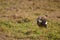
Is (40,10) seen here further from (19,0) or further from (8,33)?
(8,33)

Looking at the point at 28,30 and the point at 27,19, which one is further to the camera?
the point at 27,19

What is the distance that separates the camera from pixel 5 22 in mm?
12625

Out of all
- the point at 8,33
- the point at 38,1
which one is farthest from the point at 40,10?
the point at 8,33

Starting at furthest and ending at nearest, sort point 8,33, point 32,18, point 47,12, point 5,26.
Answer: point 47,12 → point 32,18 → point 5,26 → point 8,33

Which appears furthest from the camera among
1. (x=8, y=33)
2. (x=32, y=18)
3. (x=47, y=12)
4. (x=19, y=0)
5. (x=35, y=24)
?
(x=19, y=0)

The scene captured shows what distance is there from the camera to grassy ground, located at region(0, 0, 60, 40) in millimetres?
10919

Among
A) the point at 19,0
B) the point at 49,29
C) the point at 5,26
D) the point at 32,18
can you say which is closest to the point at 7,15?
the point at 32,18

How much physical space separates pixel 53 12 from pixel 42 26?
416 centimetres

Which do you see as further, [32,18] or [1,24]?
[32,18]

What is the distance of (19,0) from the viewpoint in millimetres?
19766

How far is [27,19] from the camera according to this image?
13.8 m

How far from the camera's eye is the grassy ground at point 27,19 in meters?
10.9

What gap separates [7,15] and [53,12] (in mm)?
3664

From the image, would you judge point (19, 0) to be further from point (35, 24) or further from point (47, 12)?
point (35, 24)
